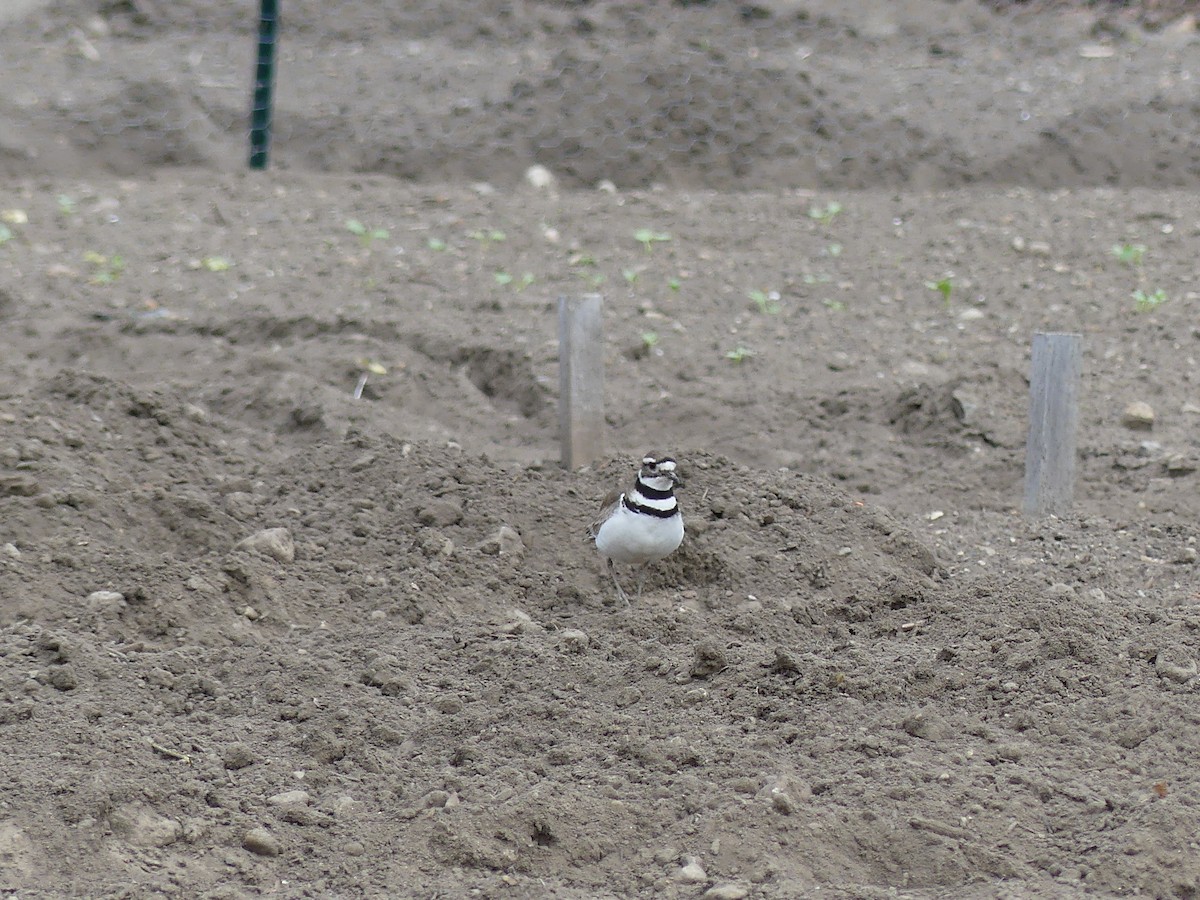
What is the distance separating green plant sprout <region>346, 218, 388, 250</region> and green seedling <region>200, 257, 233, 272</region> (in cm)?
75

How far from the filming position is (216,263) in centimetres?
717

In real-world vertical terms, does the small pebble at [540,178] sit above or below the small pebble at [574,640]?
above

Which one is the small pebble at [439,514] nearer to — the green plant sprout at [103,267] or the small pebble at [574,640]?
the small pebble at [574,640]

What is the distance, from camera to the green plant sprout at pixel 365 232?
24.7ft

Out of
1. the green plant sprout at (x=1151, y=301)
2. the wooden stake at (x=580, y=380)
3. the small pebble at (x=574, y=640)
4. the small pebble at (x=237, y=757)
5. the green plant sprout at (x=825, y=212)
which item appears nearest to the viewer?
the small pebble at (x=237, y=757)

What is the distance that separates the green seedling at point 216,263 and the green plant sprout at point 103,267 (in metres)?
0.44

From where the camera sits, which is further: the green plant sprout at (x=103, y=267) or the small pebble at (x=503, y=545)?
the green plant sprout at (x=103, y=267)

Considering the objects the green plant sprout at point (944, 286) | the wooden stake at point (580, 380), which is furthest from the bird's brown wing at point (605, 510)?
the green plant sprout at point (944, 286)

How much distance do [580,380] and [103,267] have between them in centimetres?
335

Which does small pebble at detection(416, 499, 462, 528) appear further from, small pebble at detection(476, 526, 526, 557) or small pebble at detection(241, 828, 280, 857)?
small pebble at detection(241, 828, 280, 857)

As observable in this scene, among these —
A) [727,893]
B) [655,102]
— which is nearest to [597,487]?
[727,893]

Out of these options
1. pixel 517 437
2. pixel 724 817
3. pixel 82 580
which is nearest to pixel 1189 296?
pixel 517 437

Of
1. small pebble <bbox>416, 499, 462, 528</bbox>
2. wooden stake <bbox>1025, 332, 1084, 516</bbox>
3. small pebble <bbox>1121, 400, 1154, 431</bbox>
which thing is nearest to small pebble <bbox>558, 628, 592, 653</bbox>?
small pebble <bbox>416, 499, 462, 528</bbox>

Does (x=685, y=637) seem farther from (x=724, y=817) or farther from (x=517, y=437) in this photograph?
(x=517, y=437)
